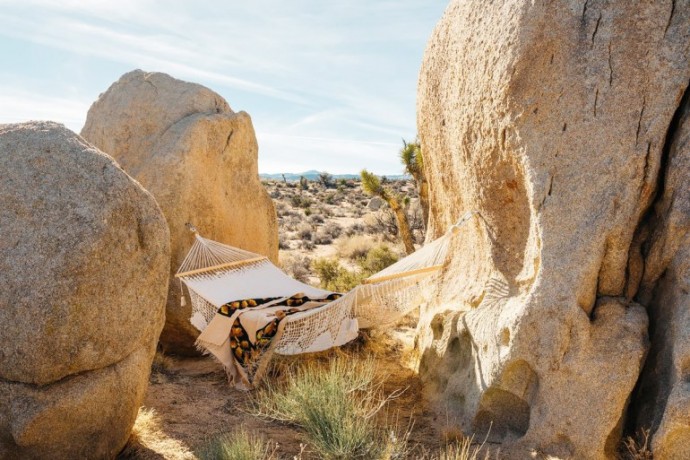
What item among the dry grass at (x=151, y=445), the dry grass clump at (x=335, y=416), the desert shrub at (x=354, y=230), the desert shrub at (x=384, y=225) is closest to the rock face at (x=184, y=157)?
the dry grass at (x=151, y=445)

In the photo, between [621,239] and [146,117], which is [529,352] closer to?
[621,239]

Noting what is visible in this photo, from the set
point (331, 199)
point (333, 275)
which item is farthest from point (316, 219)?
point (333, 275)

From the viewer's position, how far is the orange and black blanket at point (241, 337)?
16.9 ft

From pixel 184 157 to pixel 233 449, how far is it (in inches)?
140

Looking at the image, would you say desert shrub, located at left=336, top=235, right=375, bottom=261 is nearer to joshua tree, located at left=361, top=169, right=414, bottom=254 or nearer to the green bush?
the green bush

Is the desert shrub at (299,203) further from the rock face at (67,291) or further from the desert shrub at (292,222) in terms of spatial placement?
the rock face at (67,291)

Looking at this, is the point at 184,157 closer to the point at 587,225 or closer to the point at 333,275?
the point at 587,225

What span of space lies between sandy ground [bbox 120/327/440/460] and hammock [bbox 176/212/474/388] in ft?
0.95

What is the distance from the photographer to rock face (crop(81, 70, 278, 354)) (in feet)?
19.7

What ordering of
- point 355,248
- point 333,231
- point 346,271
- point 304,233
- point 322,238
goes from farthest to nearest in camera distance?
point 333,231, point 304,233, point 322,238, point 355,248, point 346,271

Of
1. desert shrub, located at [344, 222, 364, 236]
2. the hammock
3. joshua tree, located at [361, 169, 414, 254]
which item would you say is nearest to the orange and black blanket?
the hammock

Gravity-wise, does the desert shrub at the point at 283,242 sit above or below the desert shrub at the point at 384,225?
below

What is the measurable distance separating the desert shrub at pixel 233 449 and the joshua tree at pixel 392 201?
6525 mm

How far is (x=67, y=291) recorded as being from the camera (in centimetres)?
308
